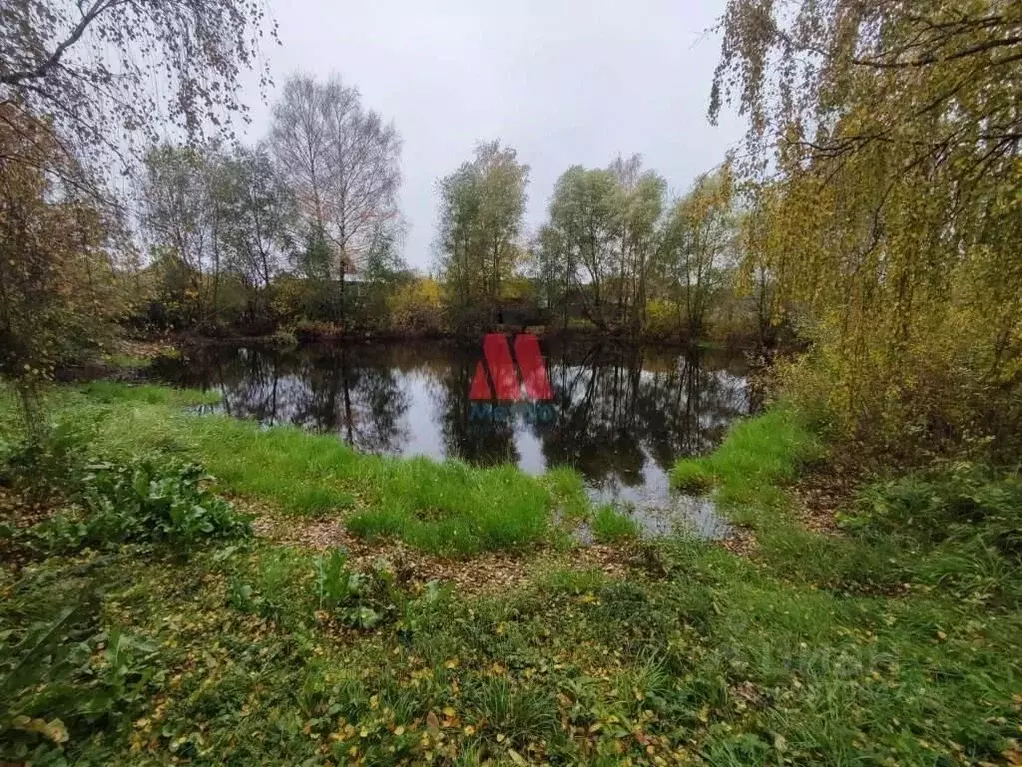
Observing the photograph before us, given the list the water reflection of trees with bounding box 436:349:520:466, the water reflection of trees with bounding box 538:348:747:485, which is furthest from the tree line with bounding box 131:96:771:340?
the water reflection of trees with bounding box 436:349:520:466

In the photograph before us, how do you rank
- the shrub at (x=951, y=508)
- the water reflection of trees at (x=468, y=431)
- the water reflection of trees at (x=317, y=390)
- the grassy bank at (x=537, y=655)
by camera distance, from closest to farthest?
the grassy bank at (x=537, y=655) < the shrub at (x=951, y=508) < the water reflection of trees at (x=468, y=431) < the water reflection of trees at (x=317, y=390)

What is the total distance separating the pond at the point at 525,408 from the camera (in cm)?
785

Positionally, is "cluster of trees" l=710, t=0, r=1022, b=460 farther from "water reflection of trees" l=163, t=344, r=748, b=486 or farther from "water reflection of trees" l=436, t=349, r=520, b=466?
"water reflection of trees" l=436, t=349, r=520, b=466

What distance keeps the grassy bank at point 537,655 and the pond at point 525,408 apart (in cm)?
171

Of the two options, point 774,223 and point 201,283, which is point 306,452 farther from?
point 201,283

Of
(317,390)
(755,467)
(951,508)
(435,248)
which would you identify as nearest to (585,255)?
(435,248)

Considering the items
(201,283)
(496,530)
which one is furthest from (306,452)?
(201,283)

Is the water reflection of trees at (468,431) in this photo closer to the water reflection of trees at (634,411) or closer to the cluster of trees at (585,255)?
the water reflection of trees at (634,411)

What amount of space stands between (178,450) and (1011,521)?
32.1 ft

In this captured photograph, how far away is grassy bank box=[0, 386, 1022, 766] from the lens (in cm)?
201

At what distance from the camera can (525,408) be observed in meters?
12.5

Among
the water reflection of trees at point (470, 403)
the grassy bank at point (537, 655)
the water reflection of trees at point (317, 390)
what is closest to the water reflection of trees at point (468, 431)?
the water reflection of trees at point (470, 403)

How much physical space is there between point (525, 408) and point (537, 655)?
9.81 metres

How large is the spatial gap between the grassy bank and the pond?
1.71 meters
